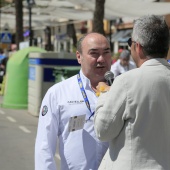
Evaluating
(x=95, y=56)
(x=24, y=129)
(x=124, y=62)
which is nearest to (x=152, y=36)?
(x=95, y=56)

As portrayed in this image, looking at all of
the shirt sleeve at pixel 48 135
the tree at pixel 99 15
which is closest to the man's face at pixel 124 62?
the tree at pixel 99 15

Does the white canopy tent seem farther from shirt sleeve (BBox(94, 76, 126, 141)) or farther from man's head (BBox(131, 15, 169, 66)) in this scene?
shirt sleeve (BBox(94, 76, 126, 141))

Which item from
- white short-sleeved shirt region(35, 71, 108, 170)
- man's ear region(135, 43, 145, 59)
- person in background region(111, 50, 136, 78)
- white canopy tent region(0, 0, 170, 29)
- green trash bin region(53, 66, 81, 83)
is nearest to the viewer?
man's ear region(135, 43, 145, 59)

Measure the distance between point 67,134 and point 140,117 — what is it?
820 millimetres

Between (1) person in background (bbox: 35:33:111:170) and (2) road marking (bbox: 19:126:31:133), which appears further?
(2) road marking (bbox: 19:126:31:133)

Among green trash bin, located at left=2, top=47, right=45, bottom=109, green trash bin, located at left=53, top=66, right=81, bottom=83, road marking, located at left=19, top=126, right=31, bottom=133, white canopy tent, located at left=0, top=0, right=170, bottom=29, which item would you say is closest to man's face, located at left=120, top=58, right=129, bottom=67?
green trash bin, located at left=53, top=66, right=81, bottom=83

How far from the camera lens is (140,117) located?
8.79ft

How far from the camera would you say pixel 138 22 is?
284 cm

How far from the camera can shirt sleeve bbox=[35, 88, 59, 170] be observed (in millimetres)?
3373

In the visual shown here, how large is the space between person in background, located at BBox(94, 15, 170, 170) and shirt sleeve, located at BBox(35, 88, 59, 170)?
0.68 meters

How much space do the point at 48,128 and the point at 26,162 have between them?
15.5 ft

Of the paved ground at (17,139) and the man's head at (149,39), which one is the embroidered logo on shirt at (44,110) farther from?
the paved ground at (17,139)

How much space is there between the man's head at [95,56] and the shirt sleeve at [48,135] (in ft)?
0.96

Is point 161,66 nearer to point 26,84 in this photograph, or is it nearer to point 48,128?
point 48,128
